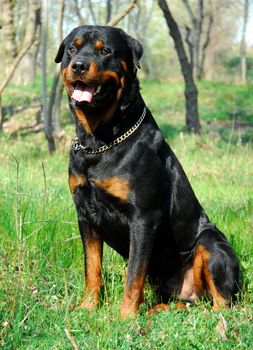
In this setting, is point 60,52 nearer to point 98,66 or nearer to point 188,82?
point 98,66

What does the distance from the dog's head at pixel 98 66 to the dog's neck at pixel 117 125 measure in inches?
2.9

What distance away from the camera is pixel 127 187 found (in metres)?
3.73

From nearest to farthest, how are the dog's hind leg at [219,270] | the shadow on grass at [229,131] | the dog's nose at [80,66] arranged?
the dog's nose at [80,66]
the dog's hind leg at [219,270]
the shadow on grass at [229,131]

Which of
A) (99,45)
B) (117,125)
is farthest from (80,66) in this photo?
(117,125)

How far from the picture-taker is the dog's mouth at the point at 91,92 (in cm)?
373

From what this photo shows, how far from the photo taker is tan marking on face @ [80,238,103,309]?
4059 mm

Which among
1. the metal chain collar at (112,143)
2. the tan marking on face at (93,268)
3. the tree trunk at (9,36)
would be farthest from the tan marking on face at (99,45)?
the tree trunk at (9,36)

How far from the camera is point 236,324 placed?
11.7 ft

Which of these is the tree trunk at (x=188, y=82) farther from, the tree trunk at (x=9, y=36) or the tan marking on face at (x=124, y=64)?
the tan marking on face at (x=124, y=64)

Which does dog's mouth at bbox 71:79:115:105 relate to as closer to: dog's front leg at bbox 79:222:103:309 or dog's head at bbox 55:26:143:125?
dog's head at bbox 55:26:143:125

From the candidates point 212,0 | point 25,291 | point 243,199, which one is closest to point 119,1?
point 212,0

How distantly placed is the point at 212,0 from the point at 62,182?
2652 centimetres

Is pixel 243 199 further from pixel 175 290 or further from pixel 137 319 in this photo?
pixel 137 319

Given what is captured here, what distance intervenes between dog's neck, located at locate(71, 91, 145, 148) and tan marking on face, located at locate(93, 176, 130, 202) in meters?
0.30
